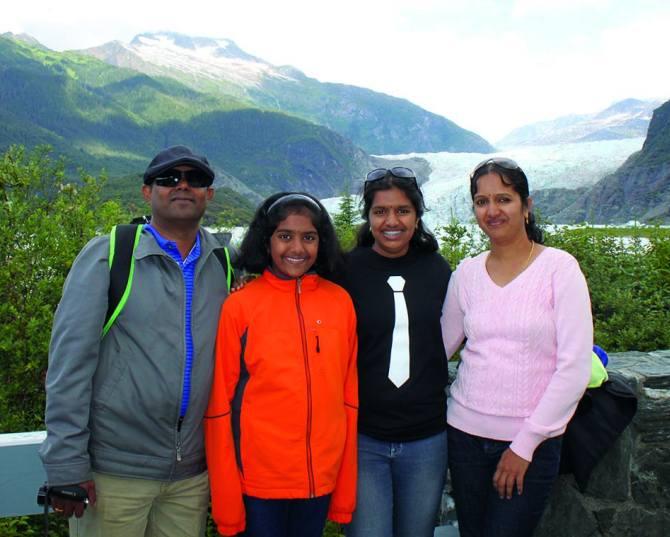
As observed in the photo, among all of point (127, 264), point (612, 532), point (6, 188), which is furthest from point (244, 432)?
point (6, 188)

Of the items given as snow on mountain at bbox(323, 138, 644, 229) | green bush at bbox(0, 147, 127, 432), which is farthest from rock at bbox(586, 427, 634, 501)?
snow on mountain at bbox(323, 138, 644, 229)

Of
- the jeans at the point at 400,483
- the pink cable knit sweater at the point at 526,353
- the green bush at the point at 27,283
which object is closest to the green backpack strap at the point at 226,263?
the jeans at the point at 400,483

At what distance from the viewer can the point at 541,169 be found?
52.2 meters

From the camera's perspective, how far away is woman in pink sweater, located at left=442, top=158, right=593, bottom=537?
205 centimetres

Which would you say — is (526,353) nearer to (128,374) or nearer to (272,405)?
(272,405)

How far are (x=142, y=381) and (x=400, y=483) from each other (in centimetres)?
105

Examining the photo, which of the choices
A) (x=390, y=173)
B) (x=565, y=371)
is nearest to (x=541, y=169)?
(x=390, y=173)

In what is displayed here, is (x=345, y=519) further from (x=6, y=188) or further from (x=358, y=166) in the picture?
(x=358, y=166)

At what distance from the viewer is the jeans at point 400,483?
90.7 inches

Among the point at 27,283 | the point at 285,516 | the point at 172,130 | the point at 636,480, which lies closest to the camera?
the point at 285,516

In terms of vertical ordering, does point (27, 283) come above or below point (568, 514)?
above

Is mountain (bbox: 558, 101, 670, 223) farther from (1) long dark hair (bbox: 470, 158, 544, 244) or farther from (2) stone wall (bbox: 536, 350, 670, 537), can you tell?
(1) long dark hair (bbox: 470, 158, 544, 244)

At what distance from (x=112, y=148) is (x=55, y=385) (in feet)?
380

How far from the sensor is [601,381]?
2.26 m
